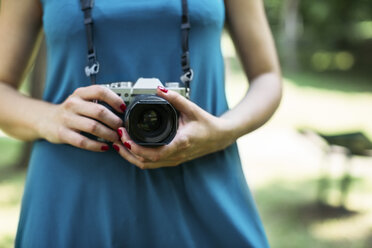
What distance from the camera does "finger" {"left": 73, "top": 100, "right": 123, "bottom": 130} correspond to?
97cm

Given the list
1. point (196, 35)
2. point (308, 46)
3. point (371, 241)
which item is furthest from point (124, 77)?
point (308, 46)

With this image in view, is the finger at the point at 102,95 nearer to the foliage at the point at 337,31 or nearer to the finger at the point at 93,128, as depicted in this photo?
the finger at the point at 93,128

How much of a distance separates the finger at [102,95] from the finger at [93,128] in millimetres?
52

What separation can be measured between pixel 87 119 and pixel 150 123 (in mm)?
150

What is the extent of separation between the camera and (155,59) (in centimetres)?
108

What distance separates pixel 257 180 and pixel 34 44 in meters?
4.90

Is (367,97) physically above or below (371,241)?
above

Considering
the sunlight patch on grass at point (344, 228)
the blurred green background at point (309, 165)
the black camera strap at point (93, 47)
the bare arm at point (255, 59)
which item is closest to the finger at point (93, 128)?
the black camera strap at point (93, 47)

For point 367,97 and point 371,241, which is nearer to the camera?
point 371,241

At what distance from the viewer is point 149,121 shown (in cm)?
99

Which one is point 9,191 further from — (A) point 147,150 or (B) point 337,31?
(B) point 337,31

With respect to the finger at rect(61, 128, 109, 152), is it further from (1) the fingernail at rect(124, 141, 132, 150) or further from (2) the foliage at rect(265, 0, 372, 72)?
(2) the foliage at rect(265, 0, 372, 72)

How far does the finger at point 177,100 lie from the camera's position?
949mm

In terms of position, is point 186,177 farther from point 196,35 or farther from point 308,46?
point 308,46
